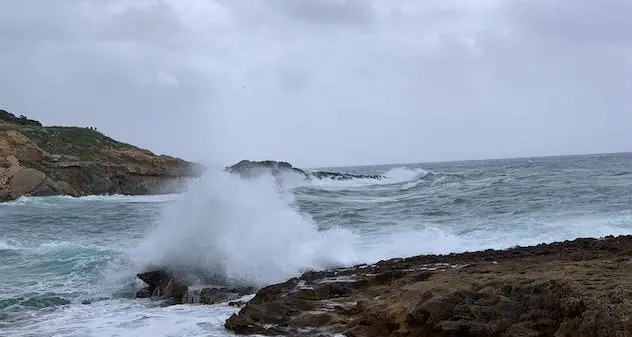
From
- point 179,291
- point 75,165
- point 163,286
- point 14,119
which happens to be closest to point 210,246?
point 163,286

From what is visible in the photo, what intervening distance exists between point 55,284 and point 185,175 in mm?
36819

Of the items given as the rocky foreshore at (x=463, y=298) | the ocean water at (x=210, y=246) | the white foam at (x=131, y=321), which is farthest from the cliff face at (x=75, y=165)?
the rocky foreshore at (x=463, y=298)

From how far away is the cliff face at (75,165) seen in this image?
125 ft

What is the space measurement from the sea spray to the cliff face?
80.3ft

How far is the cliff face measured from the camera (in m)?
38.2

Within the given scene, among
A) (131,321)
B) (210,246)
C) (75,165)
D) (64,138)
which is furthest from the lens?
(64,138)

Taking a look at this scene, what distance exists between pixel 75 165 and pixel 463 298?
39324 millimetres

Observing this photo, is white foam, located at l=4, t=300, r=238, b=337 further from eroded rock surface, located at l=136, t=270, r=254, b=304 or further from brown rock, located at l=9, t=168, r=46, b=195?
brown rock, located at l=9, t=168, r=46, b=195

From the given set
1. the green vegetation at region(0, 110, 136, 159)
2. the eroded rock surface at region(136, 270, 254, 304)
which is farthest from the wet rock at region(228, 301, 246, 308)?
the green vegetation at region(0, 110, 136, 159)

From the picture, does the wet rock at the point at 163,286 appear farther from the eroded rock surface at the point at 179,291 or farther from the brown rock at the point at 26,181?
the brown rock at the point at 26,181

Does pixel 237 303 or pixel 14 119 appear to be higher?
pixel 14 119

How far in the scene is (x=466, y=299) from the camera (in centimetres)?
636

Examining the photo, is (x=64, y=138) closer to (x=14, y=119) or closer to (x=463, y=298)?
(x=14, y=119)

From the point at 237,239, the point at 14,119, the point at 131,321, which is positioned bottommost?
the point at 131,321
